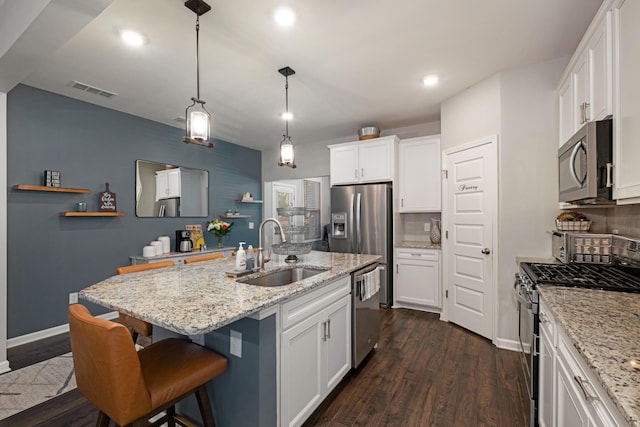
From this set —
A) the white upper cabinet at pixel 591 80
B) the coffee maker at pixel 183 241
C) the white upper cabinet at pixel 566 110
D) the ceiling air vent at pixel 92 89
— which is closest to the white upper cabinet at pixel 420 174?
the white upper cabinet at pixel 566 110

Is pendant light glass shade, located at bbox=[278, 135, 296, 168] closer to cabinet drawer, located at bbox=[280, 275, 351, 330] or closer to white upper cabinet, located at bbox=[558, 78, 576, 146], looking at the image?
cabinet drawer, located at bbox=[280, 275, 351, 330]

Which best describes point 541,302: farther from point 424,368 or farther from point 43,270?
point 43,270

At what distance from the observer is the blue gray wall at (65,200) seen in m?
2.97

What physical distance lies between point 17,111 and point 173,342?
3.17 metres

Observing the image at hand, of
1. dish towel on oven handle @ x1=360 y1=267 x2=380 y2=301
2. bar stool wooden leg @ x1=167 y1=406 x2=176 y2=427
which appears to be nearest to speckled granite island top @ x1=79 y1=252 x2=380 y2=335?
dish towel on oven handle @ x1=360 y1=267 x2=380 y2=301

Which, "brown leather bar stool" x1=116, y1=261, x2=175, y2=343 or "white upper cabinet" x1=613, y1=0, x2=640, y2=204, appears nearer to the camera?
"white upper cabinet" x1=613, y1=0, x2=640, y2=204

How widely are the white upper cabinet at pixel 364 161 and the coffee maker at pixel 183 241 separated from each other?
235 centimetres

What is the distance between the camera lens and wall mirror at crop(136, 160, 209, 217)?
158 inches

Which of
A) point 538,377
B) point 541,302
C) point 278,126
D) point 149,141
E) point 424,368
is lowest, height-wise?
point 424,368

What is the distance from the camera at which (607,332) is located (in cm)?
105

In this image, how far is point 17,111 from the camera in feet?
9.74

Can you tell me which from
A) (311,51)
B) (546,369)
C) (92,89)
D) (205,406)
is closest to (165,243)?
(92,89)

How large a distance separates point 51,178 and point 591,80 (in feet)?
15.7

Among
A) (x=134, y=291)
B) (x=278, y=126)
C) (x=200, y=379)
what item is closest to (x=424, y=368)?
(x=200, y=379)
